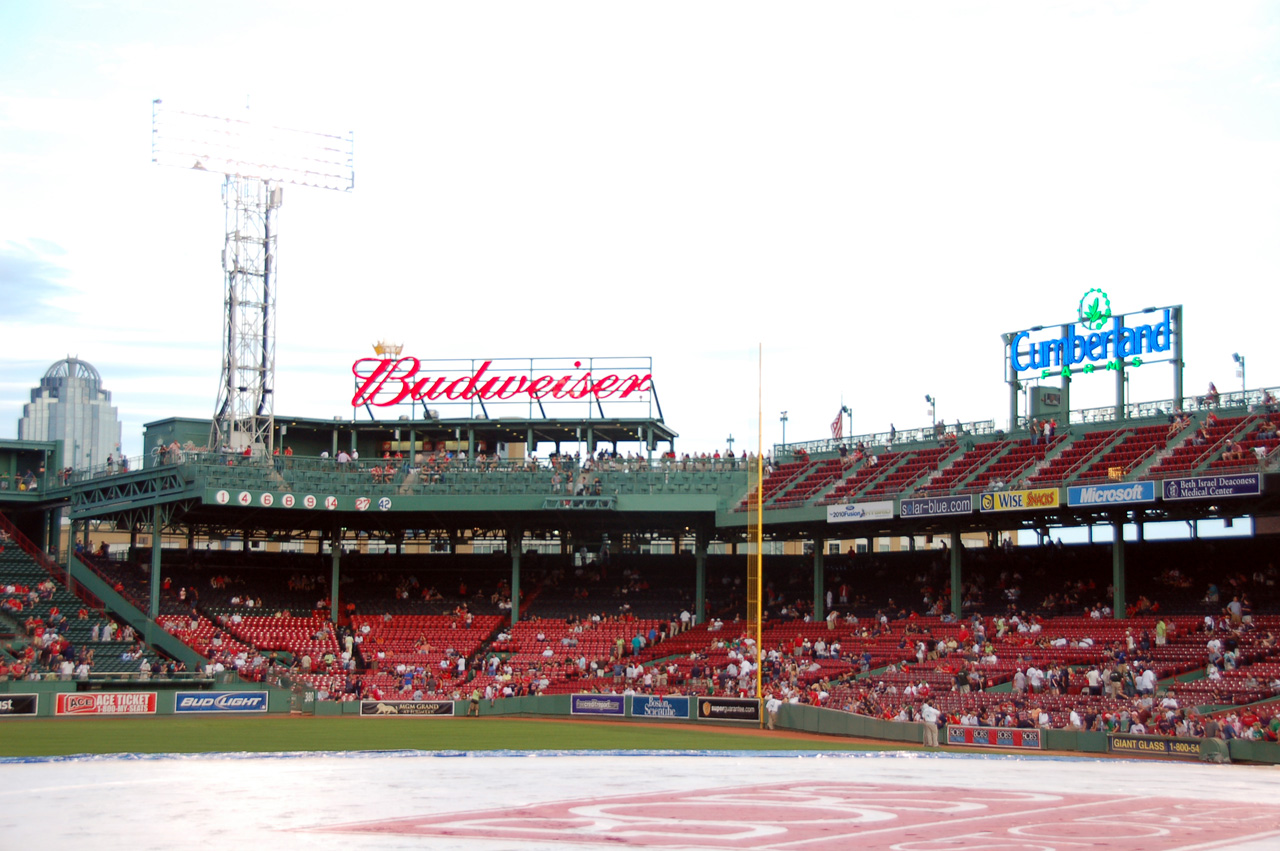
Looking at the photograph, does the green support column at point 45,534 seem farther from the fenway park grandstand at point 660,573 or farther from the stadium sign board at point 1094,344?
the stadium sign board at point 1094,344

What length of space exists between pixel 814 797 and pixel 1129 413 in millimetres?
33144

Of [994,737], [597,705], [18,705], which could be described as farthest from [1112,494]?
[18,705]

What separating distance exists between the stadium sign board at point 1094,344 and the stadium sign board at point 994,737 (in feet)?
62.7

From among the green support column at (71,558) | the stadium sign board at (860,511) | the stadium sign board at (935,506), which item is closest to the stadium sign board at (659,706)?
the stadium sign board at (860,511)

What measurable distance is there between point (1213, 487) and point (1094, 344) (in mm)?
10636

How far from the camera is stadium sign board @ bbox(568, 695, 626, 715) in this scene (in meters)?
45.2

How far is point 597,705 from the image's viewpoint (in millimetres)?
45500

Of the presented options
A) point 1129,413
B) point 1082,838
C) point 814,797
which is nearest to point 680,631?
point 1129,413

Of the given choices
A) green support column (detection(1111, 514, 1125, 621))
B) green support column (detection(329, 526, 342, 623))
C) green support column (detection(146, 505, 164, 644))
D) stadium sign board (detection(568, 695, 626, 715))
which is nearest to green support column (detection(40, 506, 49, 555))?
green support column (detection(146, 505, 164, 644))

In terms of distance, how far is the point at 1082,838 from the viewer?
15.8 meters

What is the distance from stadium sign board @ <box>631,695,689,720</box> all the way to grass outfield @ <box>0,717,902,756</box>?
100cm

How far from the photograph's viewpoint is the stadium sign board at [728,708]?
41906mm

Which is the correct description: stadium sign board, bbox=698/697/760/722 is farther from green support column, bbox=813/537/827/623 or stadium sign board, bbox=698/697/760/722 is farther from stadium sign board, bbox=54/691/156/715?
stadium sign board, bbox=54/691/156/715

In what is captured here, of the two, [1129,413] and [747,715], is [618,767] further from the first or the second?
[1129,413]
